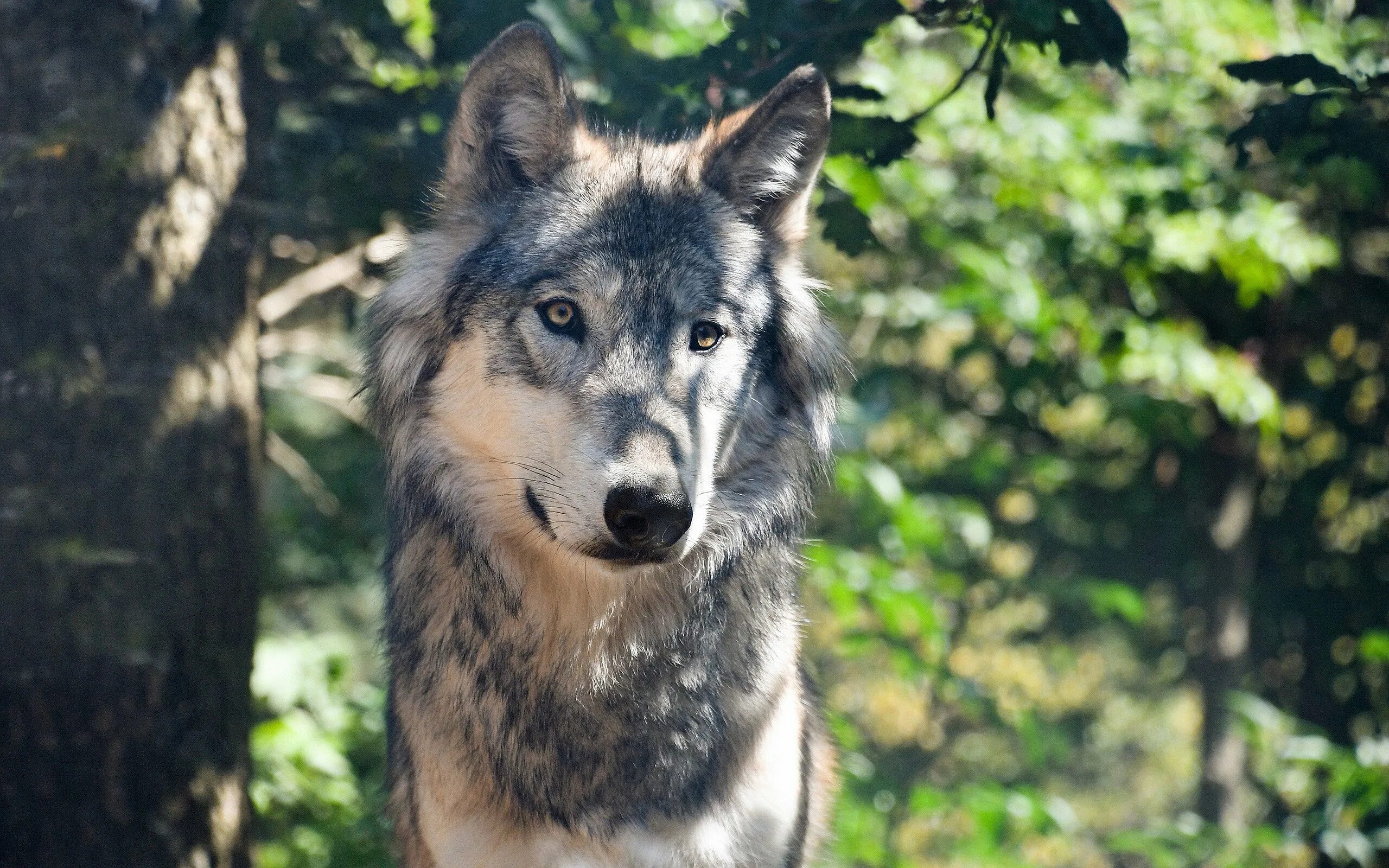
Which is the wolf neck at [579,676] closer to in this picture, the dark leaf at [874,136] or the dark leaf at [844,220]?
the dark leaf at [844,220]

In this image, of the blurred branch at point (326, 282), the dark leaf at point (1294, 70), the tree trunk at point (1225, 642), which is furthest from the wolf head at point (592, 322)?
the tree trunk at point (1225, 642)

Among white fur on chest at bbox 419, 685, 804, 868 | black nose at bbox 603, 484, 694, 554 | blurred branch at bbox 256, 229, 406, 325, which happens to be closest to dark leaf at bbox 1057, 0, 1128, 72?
black nose at bbox 603, 484, 694, 554

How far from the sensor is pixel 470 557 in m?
2.70

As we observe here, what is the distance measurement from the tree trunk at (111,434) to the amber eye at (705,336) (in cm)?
140

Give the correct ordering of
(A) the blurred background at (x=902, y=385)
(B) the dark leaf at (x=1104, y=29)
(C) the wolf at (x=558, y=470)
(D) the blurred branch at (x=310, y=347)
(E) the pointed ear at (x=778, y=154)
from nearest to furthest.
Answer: (C) the wolf at (x=558, y=470), (E) the pointed ear at (x=778, y=154), (B) the dark leaf at (x=1104, y=29), (A) the blurred background at (x=902, y=385), (D) the blurred branch at (x=310, y=347)

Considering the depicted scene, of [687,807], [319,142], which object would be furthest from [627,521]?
[319,142]

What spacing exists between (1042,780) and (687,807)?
27.2 ft

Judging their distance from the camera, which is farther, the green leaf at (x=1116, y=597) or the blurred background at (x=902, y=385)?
the green leaf at (x=1116, y=597)

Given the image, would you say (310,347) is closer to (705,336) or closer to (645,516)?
(705,336)

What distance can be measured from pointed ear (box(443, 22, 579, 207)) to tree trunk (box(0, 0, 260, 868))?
0.70m

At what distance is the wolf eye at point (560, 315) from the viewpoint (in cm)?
247

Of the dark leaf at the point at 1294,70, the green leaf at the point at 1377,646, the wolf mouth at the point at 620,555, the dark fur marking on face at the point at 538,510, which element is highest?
the dark leaf at the point at 1294,70

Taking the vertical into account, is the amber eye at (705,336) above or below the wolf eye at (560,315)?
below

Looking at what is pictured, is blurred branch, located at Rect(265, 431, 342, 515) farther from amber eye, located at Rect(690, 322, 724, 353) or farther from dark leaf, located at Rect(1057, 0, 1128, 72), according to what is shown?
dark leaf, located at Rect(1057, 0, 1128, 72)
